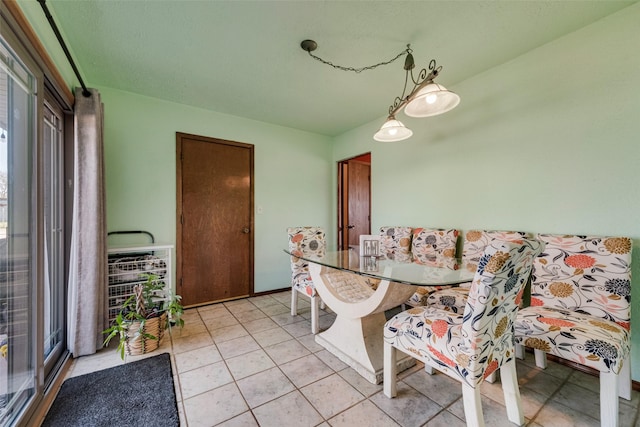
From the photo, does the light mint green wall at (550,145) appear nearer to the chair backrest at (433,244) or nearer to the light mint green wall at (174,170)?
the chair backrest at (433,244)

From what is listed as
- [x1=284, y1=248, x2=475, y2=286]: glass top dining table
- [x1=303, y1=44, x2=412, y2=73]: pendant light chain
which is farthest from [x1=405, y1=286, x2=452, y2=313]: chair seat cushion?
[x1=303, y1=44, x2=412, y2=73]: pendant light chain

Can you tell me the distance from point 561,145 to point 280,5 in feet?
7.48

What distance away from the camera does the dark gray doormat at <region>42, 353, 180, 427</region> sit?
1.38 metres

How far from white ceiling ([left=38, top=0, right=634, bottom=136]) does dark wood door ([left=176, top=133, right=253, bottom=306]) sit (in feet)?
2.39

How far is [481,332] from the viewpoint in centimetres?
112

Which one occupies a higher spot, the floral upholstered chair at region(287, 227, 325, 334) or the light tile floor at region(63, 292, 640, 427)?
the floral upholstered chair at region(287, 227, 325, 334)

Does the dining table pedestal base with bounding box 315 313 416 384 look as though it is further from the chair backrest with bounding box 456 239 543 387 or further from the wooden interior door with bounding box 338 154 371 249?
the wooden interior door with bounding box 338 154 371 249

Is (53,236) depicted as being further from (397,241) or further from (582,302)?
(582,302)

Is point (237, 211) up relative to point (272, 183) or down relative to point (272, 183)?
down

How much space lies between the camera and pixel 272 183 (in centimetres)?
368

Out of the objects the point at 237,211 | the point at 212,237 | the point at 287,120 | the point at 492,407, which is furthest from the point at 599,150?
the point at 212,237

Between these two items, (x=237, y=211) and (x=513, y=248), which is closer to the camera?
(x=513, y=248)

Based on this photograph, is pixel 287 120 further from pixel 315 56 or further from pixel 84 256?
pixel 84 256

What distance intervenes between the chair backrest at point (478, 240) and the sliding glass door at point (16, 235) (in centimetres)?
283
